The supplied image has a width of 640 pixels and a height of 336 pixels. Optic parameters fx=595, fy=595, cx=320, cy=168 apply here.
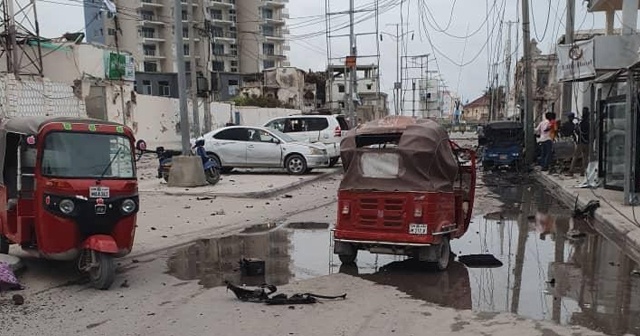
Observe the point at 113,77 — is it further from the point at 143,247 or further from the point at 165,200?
the point at 143,247

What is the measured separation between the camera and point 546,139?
68.8 feet

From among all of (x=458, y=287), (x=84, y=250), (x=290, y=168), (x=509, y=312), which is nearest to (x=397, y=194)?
(x=458, y=287)

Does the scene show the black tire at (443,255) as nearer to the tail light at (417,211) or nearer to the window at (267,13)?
the tail light at (417,211)

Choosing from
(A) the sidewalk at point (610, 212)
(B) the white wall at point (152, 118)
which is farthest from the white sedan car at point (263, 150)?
(B) the white wall at point (152, 118)

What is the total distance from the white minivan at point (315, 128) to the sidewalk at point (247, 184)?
1269 mm

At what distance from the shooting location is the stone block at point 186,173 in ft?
55.9

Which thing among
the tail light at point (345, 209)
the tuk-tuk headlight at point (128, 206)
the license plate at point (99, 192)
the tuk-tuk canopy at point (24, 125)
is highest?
the tuk-tuk canopy at point (24, 125)

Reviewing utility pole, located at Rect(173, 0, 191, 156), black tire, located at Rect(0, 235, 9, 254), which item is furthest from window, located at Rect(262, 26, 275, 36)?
black tire, located at Rect(0, 235, 9, 254)

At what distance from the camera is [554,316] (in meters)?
5.90

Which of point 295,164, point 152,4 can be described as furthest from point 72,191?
point 152,4

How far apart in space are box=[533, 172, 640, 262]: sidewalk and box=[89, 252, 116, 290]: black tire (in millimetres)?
7088

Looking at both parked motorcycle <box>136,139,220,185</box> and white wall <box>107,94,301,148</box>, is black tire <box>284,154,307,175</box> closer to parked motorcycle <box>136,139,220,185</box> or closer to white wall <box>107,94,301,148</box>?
parked motorcycle <box>136,139,220,185</box>

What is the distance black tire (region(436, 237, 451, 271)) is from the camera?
7867 mm

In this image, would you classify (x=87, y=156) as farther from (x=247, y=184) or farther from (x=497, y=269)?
(x=247, y=184)
